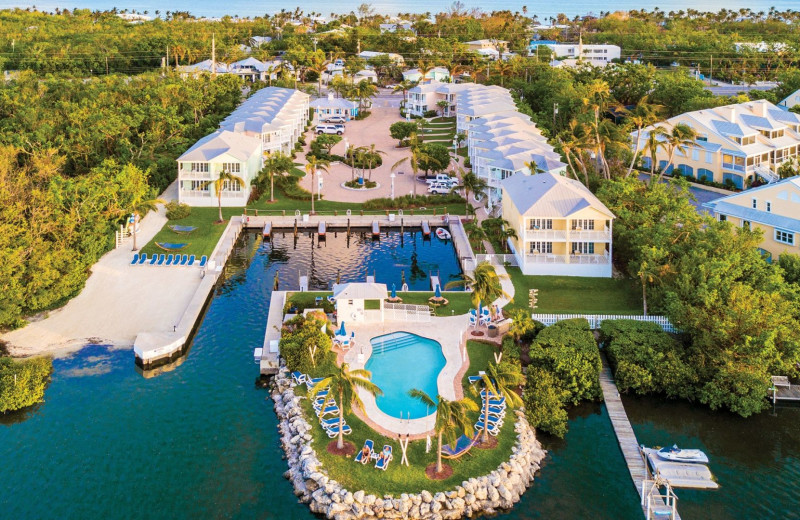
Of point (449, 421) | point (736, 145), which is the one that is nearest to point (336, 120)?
point (736, 145)

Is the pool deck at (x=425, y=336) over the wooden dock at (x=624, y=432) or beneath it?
over

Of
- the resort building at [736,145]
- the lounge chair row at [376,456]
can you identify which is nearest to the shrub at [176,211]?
the lounge chair row at [376,456]

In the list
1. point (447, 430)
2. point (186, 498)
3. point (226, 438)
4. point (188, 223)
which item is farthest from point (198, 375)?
point (188, 223)

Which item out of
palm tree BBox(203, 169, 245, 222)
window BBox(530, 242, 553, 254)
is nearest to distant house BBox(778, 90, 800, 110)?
window BBox(530, 242, 553, 254)

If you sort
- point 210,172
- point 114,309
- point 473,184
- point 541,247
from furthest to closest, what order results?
point 210,172 < point 473,184 < point 541,247 < point 114,309

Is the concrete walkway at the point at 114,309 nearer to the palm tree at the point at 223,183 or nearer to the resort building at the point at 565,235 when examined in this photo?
the palm tree at the point at 223,183

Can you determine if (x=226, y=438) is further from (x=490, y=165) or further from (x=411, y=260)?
(x=490, y=165)

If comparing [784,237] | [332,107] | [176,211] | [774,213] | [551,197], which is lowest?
[176,211]

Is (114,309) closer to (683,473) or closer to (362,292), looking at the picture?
(362,292)
